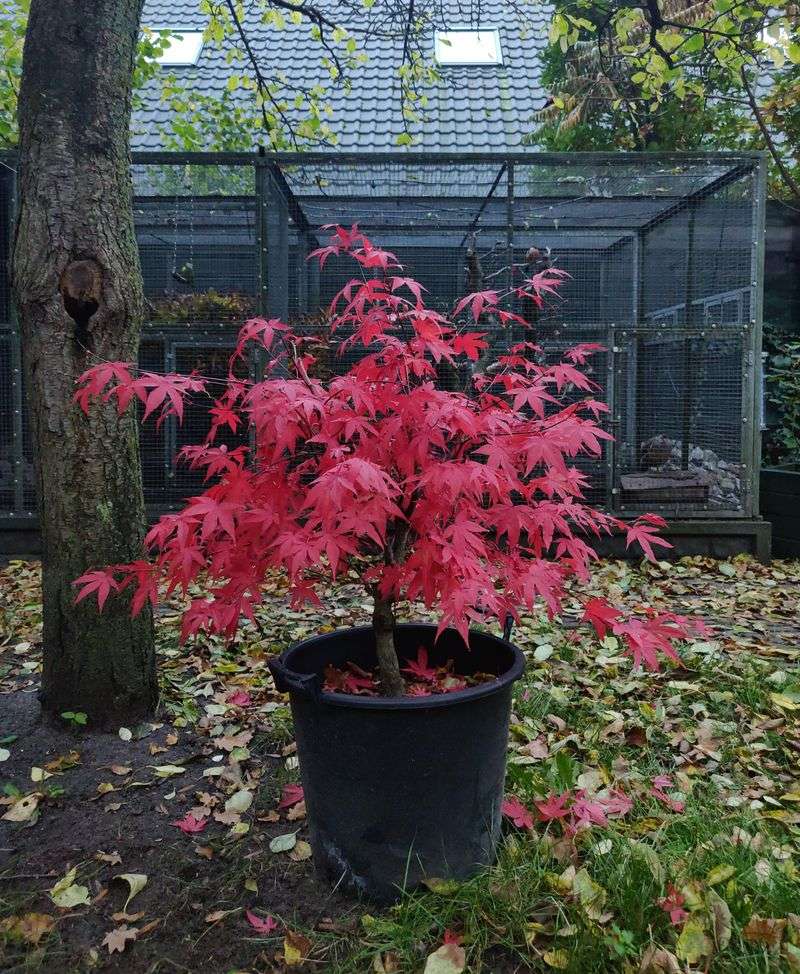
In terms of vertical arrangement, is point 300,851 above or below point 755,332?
below

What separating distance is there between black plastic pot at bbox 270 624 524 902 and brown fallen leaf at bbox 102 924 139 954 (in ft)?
1.53

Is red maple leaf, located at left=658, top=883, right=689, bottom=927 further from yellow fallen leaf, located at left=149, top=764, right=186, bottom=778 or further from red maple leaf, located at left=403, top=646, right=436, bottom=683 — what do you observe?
yellow fallen leaf, located at left=149, top=764, right=186, bottom=778

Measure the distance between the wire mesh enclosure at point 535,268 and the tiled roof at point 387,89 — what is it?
3.71 meters

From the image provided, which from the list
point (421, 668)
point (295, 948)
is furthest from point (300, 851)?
point (421, 668)

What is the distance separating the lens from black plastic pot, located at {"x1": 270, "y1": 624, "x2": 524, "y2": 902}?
1.82m

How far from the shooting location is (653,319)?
5613 mm

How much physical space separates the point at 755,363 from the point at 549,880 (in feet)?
14.7

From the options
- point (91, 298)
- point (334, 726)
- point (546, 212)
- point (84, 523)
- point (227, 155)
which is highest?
point (227, 155)

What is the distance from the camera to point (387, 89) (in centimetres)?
1030

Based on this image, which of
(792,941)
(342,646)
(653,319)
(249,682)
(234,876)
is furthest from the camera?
(653,319)

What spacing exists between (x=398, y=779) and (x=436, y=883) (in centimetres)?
28

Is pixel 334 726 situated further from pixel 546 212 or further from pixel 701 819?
pixel 546 212

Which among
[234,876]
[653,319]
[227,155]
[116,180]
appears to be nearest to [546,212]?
[653,319]

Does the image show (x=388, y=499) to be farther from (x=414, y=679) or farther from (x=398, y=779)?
(x=414, y=679)
